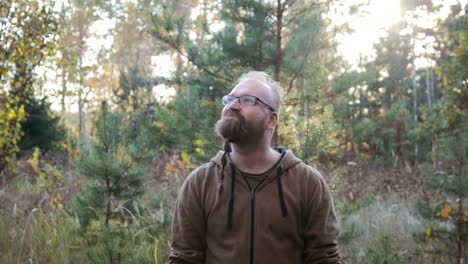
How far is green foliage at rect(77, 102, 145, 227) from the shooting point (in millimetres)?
5094

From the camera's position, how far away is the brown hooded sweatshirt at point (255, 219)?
2.51 m

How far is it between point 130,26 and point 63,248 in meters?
23.2

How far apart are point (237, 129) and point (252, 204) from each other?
15.1 inches

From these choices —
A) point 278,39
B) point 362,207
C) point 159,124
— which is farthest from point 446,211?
point 159,124

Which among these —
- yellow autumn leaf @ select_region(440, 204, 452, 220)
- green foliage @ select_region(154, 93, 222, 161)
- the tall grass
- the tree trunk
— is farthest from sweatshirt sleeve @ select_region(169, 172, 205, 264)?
yellow autumn leaf @ select_region(440, 204, 452, 220)

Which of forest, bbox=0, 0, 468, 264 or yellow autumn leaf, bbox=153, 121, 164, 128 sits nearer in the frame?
forest, bbox=0, 0, 468, 264

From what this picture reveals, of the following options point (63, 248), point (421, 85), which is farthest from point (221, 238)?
A: point (421, 85)

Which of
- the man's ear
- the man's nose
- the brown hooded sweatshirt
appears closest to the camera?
the brown hooded sweatshirt

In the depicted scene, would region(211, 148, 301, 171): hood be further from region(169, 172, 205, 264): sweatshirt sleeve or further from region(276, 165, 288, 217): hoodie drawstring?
region(169, 172, 205, 264): sweatshirt sleeve

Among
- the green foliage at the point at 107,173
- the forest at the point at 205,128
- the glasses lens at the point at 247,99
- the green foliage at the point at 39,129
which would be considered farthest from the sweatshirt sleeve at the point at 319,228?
the green foliage at the point at 39,129

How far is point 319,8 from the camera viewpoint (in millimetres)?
5805

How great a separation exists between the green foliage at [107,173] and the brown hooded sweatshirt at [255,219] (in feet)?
8.41

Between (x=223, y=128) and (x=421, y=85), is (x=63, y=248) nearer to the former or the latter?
(x=223, y=128)

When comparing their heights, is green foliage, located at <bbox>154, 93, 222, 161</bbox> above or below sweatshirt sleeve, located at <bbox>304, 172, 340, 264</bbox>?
above
